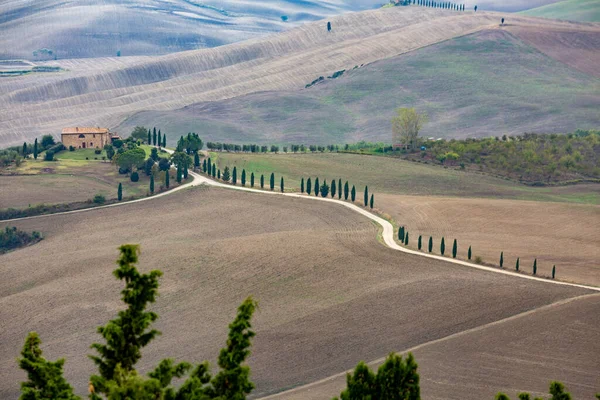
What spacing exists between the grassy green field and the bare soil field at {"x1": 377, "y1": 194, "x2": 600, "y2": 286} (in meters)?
6.66

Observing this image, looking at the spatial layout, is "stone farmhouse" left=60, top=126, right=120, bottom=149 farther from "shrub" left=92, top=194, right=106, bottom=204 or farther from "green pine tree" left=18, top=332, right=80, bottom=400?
"green pine tree" left=18, top=332, right=80, bottom=400

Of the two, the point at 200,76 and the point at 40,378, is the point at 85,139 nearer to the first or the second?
the point at 200,76

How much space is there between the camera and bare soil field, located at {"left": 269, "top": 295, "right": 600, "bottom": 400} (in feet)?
150

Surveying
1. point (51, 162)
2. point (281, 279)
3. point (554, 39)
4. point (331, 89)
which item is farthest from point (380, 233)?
point (554, 39)

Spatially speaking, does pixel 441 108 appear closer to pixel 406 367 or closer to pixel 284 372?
pixel 284 372

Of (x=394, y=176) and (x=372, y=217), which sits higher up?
(x=394, y=176)

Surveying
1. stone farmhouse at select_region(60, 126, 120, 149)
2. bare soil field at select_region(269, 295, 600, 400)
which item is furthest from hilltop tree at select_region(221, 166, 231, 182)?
bare soil field at select_region(269, 295, 600, 400)

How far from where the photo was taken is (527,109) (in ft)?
508

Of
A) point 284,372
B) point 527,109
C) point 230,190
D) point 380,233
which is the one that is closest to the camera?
point 284,372

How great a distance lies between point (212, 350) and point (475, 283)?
17.3 metres

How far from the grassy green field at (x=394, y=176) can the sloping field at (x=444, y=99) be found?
30.7 metres

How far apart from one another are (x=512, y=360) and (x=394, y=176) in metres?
58.1

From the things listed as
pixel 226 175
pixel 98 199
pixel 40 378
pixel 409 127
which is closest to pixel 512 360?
pixel 40 378

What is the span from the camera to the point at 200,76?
181 m
